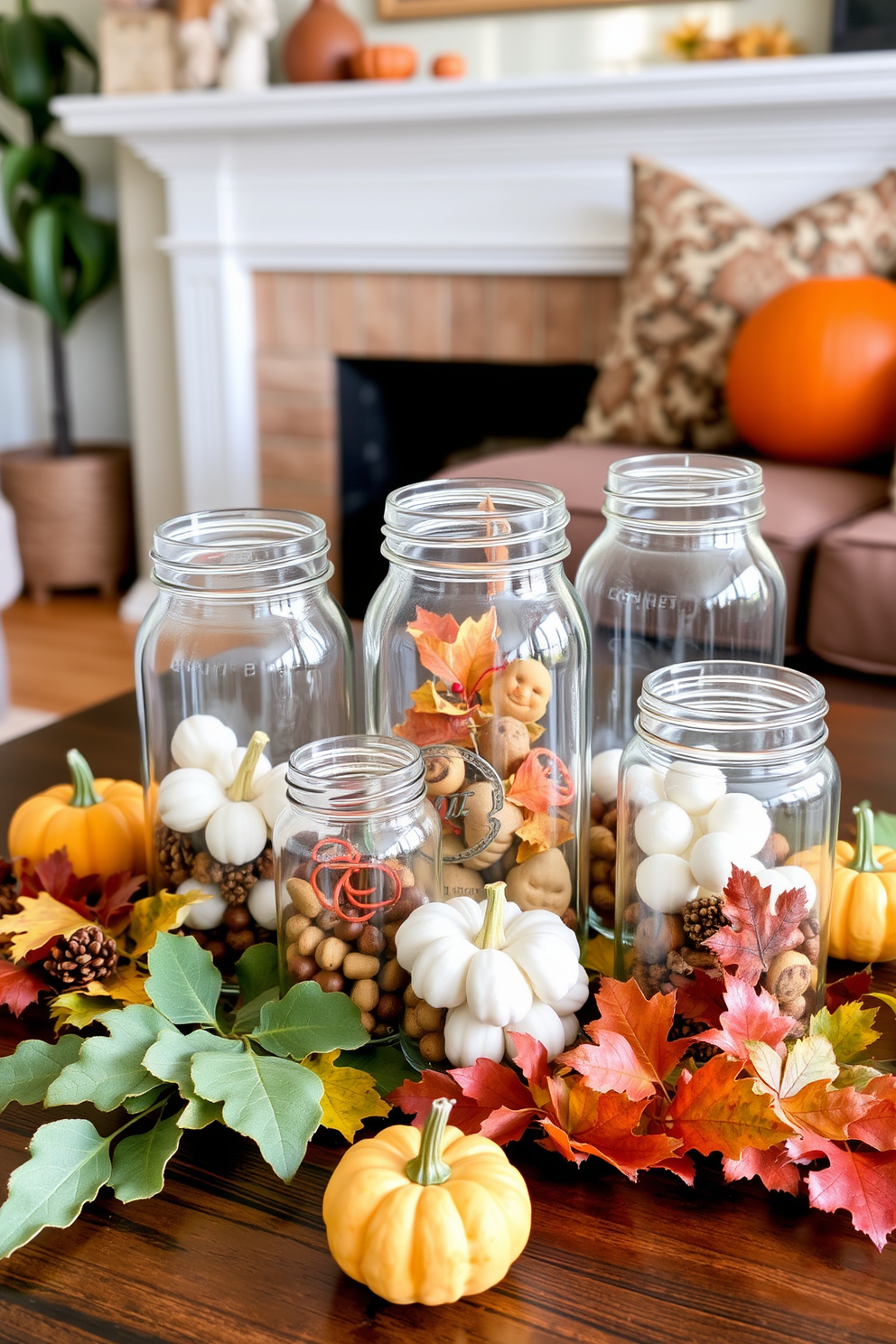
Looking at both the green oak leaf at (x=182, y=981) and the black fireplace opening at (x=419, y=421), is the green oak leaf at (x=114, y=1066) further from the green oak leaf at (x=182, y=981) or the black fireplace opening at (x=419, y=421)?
the black fireplace opening at (x=419, y=421)

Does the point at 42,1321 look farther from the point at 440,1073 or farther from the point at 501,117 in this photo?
the point at 501,117

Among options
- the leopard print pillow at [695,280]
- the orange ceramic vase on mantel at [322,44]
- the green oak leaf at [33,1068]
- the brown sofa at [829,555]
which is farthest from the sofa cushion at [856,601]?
the orange ceramic vase on mantel at [322,44]

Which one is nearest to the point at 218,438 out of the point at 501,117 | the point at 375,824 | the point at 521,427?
the point at 521,427

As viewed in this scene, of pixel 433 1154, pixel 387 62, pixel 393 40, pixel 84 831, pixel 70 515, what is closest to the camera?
pixel 433 1154

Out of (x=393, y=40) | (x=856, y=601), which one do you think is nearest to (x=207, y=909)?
(x=856, y=601)

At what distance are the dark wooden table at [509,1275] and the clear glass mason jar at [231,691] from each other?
0.15 m

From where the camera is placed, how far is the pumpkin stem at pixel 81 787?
0.79 m

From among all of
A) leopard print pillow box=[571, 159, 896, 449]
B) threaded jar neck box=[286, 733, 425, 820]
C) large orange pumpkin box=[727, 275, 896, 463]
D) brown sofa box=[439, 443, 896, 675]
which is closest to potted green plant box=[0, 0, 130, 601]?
leopard print pillow box=[571, 159, 896, 449]

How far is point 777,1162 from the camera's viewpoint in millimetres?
527

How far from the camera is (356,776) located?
0.57 m

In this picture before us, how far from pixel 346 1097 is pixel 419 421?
10.2 feet

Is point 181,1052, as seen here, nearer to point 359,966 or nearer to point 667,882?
point 359,966

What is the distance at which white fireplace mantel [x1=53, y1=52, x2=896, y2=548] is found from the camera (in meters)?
2.47

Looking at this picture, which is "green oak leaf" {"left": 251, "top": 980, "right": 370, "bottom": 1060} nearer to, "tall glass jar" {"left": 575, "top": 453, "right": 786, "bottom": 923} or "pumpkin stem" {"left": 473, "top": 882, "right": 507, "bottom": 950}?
"pumpkin stem" {"left": 473, "top": 882, "right": 507, "bottom": 950}
